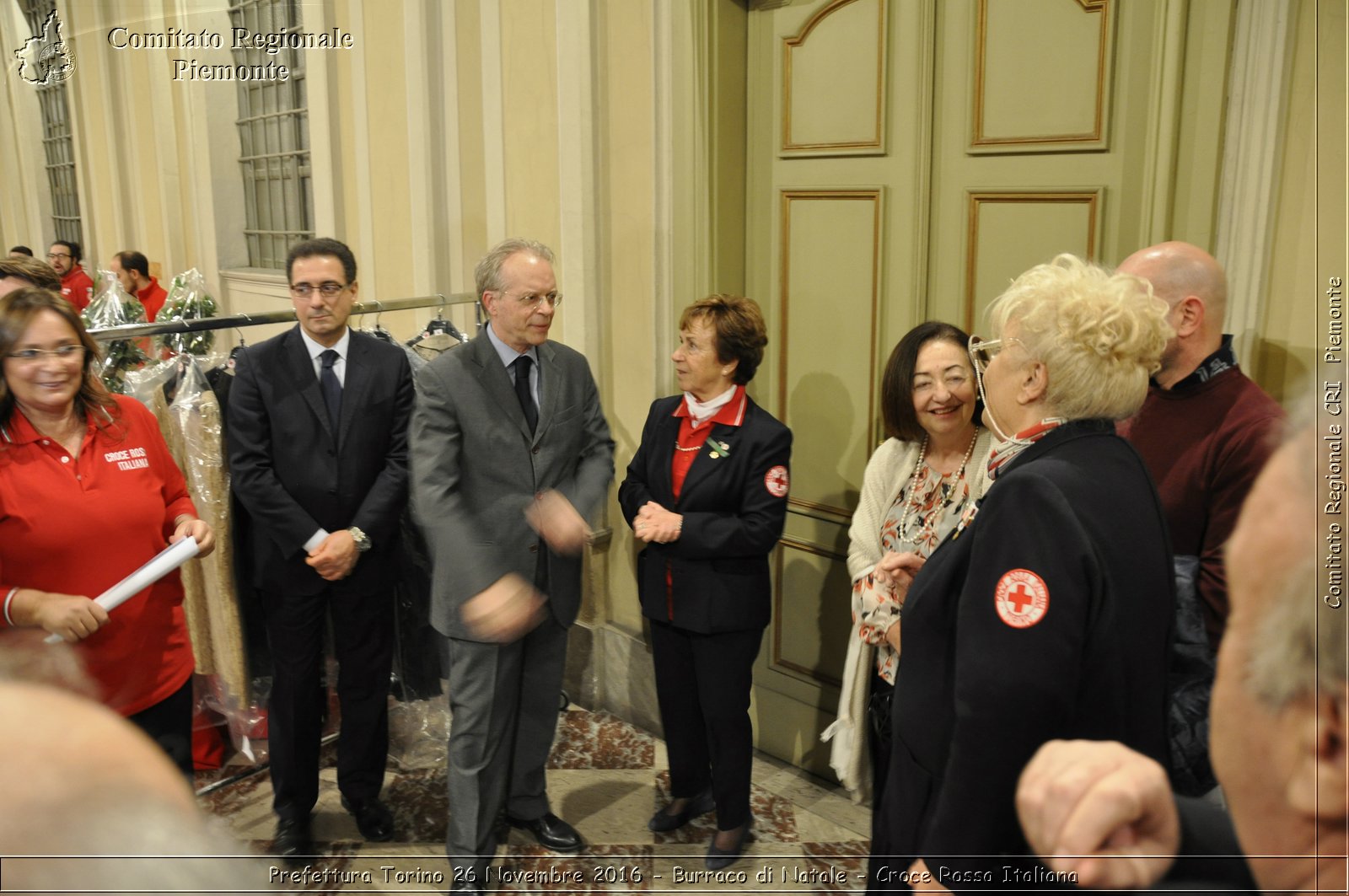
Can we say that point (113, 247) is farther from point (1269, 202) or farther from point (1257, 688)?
point (1257, 688)

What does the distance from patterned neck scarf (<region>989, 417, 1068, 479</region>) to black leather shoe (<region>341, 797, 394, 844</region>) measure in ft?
7.94

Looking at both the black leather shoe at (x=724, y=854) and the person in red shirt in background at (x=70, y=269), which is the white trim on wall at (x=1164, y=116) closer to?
the black leather shoe at (x=724, y=854)

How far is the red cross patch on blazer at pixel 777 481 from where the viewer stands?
2945mm

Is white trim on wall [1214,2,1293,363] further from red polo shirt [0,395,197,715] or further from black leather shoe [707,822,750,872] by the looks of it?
red polo shirt [0,395,197,715]

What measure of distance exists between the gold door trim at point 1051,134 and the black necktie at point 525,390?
57.8 inches

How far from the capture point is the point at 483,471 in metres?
2.84

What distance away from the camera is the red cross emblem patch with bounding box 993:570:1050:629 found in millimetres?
1459

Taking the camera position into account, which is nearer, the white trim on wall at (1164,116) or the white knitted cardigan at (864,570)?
the white trim on wall at (1164,116)

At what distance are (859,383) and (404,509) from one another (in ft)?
5.18

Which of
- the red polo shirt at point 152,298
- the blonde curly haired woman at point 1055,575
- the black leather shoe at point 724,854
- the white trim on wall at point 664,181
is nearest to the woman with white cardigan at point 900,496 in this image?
the black leather shoe at point 724,854

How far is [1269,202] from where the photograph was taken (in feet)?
7.45

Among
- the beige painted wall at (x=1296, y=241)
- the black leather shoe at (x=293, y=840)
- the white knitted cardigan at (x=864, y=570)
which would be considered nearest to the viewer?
the beige painted wall at (x=1296, y=241)

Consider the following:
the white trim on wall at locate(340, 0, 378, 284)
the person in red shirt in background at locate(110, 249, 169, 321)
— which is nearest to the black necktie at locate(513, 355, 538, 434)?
the white trim on wall at locate(340, 0, 378, 284)

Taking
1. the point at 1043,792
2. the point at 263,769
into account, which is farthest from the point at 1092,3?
the point at 263,769
